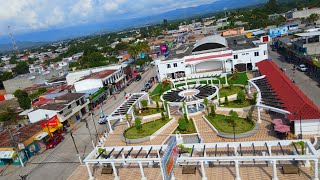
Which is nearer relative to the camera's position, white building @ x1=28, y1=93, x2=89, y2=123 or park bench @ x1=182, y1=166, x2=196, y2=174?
park bench @ x1=182, y1=166, x2=196, y2=174

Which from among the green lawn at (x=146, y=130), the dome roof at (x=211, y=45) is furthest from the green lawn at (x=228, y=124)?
the dome roof at (x=211, y=45)

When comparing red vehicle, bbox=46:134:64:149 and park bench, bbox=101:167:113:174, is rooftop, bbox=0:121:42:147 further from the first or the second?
park bench, bbox=101:167:113:174

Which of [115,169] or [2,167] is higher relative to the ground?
[115,169]

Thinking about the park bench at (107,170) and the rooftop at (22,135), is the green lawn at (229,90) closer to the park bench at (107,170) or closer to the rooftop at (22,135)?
the park bench at (107,170)

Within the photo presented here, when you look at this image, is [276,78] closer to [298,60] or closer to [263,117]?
[263,117]

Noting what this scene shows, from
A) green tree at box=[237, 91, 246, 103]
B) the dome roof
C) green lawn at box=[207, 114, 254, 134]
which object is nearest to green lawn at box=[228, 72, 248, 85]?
the dome roof

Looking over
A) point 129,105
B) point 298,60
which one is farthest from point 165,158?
point 298,60

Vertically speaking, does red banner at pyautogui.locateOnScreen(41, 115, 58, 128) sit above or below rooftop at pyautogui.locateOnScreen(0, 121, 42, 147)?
above
